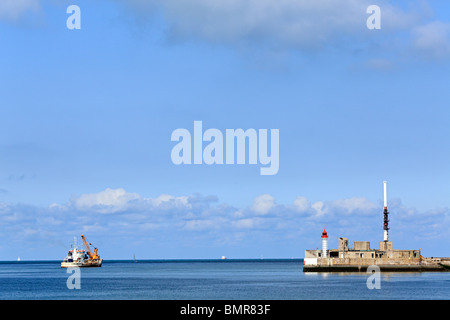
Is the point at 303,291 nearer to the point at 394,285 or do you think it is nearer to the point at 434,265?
the point at 394,285

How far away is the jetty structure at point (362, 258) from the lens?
596 ft

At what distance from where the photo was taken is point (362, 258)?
7170 inches

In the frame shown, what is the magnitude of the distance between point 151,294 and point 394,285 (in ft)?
172

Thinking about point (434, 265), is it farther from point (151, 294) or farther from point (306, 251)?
point (151, 294)

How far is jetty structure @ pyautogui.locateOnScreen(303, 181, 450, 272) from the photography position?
182 m
